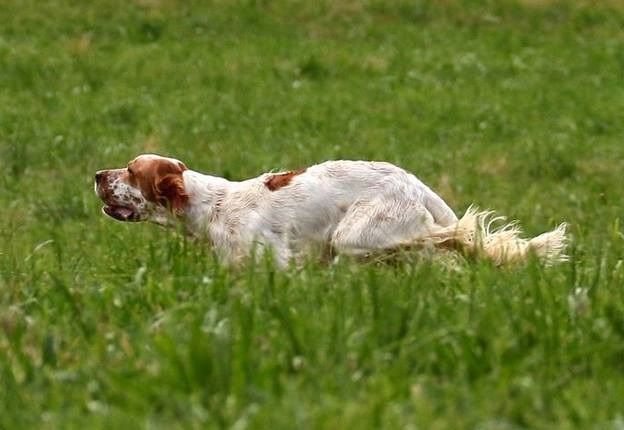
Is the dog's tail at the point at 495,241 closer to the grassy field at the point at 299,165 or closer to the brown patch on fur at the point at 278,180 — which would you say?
the grassy field at the point at 299,165

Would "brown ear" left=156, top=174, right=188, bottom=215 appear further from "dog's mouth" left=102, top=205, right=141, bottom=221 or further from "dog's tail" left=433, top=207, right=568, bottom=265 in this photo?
"dog's tail" left=433, top=207, right=568, bottom=265

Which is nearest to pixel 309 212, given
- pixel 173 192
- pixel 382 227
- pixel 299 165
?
pixel 382 227

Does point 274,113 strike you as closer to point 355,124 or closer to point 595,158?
point 355,124

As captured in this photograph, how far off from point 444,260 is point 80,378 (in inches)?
94.1

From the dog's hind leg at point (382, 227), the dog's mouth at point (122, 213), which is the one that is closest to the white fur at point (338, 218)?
the dog's hind leg at point (382, 227)

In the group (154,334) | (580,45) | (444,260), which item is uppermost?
(154,334)

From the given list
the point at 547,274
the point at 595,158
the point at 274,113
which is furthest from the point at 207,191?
the point at 274,113

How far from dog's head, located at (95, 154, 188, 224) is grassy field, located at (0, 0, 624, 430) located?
0.13 m

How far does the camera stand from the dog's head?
677cm

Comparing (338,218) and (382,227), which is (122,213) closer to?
(338,218)

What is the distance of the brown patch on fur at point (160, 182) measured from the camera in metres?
6.76

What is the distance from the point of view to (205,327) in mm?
4309

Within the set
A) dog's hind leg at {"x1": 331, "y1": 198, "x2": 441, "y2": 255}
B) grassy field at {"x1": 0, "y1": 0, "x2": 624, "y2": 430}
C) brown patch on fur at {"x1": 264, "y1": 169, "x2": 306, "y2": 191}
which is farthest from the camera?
brown patch on fur at {"x1": 264, "y1": 169, "x2": 306, "y2": 191}

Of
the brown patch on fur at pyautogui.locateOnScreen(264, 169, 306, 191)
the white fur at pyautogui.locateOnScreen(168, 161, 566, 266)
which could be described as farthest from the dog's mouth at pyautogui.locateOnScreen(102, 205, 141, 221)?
the brown patch on fur at pyautogui.locateOnScreen(264, 169, 306, 191)
